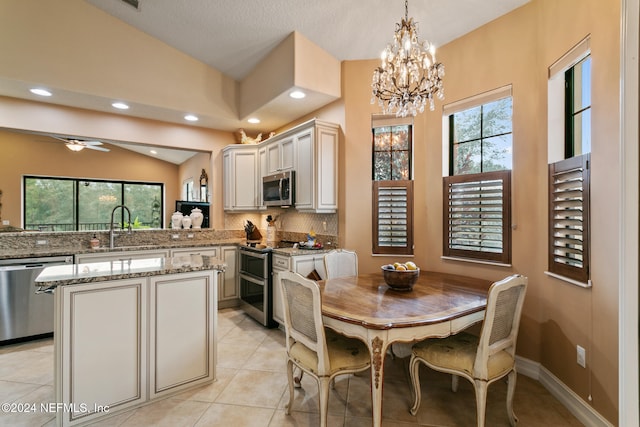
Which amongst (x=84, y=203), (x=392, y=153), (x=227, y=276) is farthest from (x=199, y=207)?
(x=392, y=153)

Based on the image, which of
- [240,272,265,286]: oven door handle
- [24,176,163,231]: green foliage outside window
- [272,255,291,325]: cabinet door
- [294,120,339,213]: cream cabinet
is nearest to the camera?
[272,255,291,325]: cabinet door

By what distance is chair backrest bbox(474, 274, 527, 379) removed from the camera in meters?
1.71

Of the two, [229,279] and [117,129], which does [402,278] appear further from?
[117,129]

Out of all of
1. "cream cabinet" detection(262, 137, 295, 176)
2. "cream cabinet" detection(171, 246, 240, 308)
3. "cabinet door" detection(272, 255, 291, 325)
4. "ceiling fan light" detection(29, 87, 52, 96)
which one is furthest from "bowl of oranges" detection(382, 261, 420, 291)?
"ceiling fan light" detection(29, 87, 52, 96)

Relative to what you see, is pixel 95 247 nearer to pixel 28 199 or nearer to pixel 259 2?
pixel 28 199

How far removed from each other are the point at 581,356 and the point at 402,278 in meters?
1.30

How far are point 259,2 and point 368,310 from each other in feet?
9.97

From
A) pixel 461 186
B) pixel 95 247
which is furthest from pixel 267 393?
pixel 95 247

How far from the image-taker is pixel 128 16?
3.50 metres

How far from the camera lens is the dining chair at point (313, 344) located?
1.75 meters

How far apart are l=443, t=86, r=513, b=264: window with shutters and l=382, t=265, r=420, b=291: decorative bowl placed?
1081mm

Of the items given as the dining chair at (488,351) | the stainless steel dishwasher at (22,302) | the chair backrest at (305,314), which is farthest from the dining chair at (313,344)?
the stainless steel dishwasher at (22,302)

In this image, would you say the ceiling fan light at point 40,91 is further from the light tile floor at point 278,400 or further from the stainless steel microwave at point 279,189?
the light tile floor at point 278,400

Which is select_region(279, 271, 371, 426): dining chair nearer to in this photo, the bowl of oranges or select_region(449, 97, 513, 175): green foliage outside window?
the bowl of oranges
